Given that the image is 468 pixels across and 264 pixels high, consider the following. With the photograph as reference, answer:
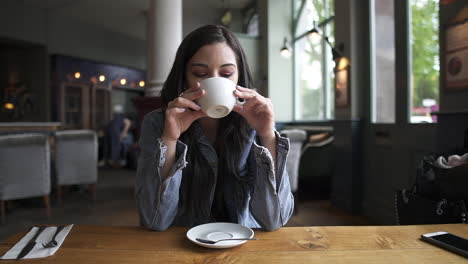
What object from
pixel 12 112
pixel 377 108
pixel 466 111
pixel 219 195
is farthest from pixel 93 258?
pixel 12 112

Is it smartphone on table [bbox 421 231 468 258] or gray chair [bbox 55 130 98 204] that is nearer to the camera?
smartphone on table [bbox 421 231 468 258]

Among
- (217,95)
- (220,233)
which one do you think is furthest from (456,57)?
(220,233)

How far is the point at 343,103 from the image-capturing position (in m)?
3.88

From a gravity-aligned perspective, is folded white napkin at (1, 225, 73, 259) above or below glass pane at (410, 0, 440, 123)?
below

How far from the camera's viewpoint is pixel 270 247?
0.67 m

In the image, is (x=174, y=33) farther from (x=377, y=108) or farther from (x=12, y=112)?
(x=12, y=112)

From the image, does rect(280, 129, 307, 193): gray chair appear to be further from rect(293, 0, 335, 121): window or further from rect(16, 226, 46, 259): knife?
rect(16, 226, 46, 259): knife

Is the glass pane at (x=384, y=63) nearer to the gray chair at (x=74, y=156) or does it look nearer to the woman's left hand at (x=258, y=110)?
the woman's left hand at (x=258, y=110)

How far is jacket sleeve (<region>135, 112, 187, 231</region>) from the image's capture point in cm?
89

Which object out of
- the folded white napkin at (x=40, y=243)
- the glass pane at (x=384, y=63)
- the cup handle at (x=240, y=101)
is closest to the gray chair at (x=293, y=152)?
the glass pane at (x=384, y=63)

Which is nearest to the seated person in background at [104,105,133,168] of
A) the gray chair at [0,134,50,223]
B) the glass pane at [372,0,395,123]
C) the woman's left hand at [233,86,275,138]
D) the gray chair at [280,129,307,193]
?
the gray chair at [0,134,50,223]

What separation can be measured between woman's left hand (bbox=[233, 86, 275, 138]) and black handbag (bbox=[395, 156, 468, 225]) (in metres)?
1.27

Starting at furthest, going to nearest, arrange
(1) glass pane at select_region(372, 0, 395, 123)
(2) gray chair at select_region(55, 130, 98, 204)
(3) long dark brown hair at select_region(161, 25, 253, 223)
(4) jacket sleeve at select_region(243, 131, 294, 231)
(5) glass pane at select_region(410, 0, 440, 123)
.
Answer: (2) gray chair at select_region(55, 130, 98, 204) → (1) glass pane at select_region(372, 0, 395, 123) → (5) glass pane at select_region(410, 0, 440, 123) → (3) long dark brown hair at select_region(161, 25, 253, 223) → (4) jacket sleeve at select_region(243, 131, 294, 231)

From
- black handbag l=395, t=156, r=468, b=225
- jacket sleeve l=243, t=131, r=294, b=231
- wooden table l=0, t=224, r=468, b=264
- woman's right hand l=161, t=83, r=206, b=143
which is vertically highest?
woman's right hand l=161, t=83, r=206, b=143
